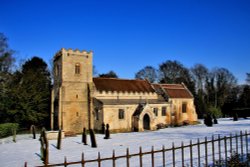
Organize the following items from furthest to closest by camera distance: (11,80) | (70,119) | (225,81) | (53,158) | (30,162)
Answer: (225,81) → (11,80) → (70,119) → (53,158) → (30,162)

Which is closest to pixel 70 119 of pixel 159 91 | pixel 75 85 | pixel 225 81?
pixel 75 85

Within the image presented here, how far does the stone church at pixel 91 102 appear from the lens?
34.5m

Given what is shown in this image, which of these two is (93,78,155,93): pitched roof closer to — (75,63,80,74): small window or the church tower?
the church tower

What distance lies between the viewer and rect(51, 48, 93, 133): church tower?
3466 centimetres

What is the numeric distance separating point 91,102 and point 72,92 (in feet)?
10.5

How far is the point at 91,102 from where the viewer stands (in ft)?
116

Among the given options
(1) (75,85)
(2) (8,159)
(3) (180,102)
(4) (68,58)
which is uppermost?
(4) (68,58)

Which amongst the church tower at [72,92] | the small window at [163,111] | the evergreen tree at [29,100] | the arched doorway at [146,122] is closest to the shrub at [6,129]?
the evergreen tree at [29,100]

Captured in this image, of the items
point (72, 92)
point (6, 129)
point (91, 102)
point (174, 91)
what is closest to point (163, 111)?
point (174, 91)

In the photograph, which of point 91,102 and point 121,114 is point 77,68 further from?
point 121,114

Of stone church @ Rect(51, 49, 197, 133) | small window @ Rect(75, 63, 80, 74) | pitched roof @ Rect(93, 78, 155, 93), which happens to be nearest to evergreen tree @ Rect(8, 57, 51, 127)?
stone church @ Rect(51, 49, 197, 133)

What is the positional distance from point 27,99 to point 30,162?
76.6 ft

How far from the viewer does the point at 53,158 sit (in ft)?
52.9

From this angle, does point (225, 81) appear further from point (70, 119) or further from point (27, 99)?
point (27, 99)
